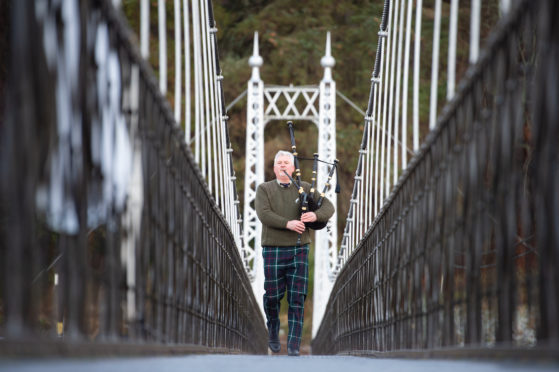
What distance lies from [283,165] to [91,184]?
330 cm

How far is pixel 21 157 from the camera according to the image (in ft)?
4.44

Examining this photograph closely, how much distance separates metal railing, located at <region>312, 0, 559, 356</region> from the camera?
1.58 m

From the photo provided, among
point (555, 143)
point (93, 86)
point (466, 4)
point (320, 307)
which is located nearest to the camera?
point (555, 143)

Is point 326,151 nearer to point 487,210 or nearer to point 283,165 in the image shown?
point 283,165

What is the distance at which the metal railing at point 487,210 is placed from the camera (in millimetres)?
1577

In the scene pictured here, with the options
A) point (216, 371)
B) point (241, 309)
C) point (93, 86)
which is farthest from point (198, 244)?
point (241, 309)

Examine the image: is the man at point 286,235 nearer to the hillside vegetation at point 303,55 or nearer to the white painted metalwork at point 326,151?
the white painted metalwork at point 326,151

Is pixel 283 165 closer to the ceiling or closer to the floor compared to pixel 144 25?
closer to the ceiling

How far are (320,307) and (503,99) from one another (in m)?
13.0

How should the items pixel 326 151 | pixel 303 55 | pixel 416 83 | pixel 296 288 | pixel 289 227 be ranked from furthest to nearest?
pixel 303 55
pixel 326 151
pixel 296 288
pixel 289 227
pixel 416 83

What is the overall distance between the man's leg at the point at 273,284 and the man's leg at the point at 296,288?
0.06 metres

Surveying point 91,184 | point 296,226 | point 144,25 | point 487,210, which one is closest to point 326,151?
point 296,226

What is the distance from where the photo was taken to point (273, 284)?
5.22m

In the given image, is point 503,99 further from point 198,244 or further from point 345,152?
point 345,152
